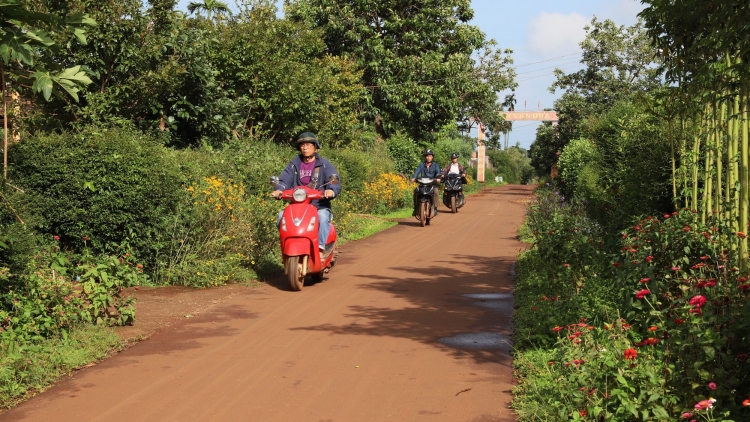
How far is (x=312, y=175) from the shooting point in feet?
39.3

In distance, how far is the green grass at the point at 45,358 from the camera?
627cm

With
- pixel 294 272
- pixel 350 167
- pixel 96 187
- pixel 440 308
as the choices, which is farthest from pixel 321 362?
pixel 350 167

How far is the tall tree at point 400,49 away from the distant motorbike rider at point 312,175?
2269 centimetres

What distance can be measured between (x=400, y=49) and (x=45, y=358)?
3070 cm

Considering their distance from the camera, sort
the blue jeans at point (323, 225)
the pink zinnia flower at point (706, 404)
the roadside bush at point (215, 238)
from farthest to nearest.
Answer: the blue jeans at point (323, 225)
the roadside bush at point (215, 238)
the pink zinnia flower at point (706, 404)

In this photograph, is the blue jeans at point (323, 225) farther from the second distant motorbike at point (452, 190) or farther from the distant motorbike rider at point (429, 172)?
the second distant motorbike at point (452, 190)

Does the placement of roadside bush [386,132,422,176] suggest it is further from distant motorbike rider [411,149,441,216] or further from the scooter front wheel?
the scooter front wheel

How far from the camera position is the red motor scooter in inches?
436

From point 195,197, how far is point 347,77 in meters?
18.3

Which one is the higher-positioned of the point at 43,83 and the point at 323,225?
the point at 43,83

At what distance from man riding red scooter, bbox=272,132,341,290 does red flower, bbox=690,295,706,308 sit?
6.39 meters

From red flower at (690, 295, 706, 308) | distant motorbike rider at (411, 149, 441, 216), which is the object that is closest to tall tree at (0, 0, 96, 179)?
red flower at (690, 295, 706, 308)

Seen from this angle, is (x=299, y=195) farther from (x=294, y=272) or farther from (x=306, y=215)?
(x=294, y=272)

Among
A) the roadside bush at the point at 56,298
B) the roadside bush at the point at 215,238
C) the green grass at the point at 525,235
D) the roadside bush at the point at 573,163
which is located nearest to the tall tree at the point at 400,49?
the roadside bush at the point at 573,163
